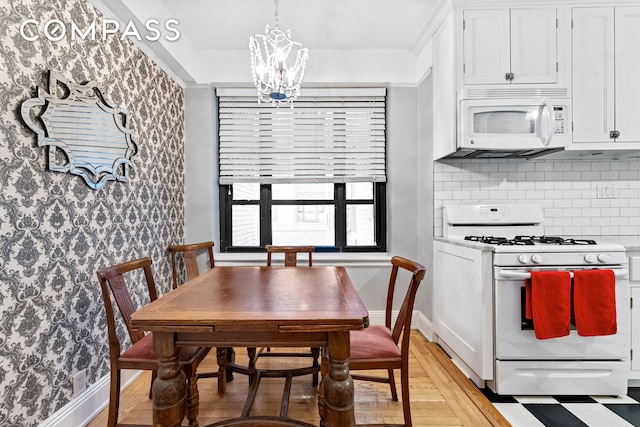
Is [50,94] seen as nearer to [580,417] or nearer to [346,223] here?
[346,223]

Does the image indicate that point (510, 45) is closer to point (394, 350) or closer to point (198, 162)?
point (394, 350)

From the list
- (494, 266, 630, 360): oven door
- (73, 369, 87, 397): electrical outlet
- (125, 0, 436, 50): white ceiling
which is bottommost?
(73, 369, 87, 397): electrical outlet

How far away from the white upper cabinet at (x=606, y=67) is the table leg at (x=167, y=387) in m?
2.98

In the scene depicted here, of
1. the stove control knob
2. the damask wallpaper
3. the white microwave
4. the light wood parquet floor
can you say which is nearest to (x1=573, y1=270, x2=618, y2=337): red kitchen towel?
the stove control knob

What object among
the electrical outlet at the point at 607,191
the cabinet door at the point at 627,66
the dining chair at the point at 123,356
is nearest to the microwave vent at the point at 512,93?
the cabinet door at the point at 627,66

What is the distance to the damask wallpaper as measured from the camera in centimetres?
142

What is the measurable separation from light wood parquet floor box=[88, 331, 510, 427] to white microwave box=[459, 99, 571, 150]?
1.65 m

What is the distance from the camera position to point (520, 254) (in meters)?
2.04

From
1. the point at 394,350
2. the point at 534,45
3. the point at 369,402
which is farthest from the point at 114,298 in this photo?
the point at 534,45

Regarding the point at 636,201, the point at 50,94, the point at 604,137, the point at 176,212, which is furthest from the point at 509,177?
the point at 50,94

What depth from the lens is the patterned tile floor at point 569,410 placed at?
184 centimetres

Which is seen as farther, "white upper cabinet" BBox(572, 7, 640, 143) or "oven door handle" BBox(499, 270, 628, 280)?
"white upper cabinet" BBox(572, 7, 640, 143)

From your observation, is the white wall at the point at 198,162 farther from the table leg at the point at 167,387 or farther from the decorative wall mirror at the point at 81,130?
the table leg at the point at 167,387

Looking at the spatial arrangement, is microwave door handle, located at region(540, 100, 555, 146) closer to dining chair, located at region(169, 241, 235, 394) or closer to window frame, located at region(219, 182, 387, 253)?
window frame, located at region(219, 182, 387, 253)
